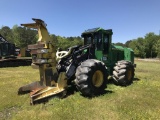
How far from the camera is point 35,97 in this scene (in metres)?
7.22

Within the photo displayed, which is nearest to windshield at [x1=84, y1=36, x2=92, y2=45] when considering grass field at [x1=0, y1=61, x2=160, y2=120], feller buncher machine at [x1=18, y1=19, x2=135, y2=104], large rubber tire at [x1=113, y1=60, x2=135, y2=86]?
feller buncher machine at [x1=18, y1=19, x2=135, y2=104]

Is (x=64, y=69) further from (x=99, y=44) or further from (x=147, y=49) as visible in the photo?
(x=147, y=49)

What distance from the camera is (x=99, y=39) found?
1059cm

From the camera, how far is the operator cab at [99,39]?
10539 mm

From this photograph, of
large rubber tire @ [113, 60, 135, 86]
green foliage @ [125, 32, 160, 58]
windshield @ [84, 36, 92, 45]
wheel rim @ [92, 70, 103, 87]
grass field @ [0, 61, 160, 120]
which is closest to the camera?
grass field @ [0, 61, 160, 120]

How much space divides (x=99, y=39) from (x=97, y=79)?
2833 millimetres

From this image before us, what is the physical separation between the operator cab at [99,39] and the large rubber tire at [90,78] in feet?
6.99

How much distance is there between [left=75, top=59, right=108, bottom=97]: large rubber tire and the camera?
768cm

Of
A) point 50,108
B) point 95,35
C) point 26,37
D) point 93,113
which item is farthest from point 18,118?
point 26,37

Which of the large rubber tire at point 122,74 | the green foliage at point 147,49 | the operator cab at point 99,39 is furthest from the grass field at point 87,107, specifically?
the green foliage at point 147,49

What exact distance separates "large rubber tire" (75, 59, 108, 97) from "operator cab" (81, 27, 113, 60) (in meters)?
2.13

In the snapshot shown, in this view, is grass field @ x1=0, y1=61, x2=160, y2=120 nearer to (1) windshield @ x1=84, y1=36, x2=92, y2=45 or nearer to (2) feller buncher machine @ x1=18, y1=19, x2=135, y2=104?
(2) feller buncher machine @ x1=18, y1=19, x2=135, y2=104

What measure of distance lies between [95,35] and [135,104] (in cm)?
474

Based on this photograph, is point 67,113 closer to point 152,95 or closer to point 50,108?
point 50,108
